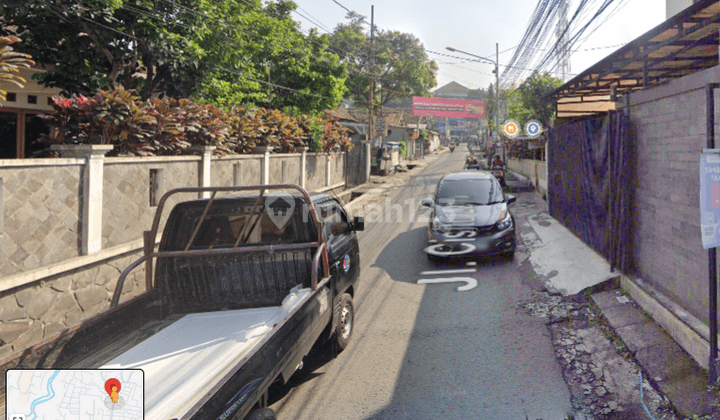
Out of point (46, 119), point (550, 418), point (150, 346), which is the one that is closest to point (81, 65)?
point (46, 119)

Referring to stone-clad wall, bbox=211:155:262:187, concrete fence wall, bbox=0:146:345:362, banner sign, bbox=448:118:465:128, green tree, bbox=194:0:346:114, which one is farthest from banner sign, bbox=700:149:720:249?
banner sign, bbox=448:118:465:128

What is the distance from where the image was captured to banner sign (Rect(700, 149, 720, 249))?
3.95 meters

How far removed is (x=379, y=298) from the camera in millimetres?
7316

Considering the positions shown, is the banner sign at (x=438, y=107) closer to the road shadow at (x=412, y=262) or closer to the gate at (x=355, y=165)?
the gate at (x=355, y=165)

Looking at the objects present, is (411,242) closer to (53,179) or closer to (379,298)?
(379,298)

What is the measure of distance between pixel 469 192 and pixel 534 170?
40.2ft

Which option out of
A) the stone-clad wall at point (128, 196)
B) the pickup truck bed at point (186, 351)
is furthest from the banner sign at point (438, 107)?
the pickup truck bed at point (186, 351)

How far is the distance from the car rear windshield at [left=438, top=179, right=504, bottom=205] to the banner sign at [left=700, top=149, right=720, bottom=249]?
5.87 metres

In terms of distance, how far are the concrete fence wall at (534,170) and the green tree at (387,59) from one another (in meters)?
28.8

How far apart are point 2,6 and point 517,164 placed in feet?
85.2

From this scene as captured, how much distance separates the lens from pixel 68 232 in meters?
6.57

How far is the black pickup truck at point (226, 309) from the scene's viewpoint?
114 inches

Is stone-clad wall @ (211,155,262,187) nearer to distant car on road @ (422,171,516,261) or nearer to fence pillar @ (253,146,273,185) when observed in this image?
fence pillar @ (253,146,273,185)

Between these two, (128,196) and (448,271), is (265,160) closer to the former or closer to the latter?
(128,196)
